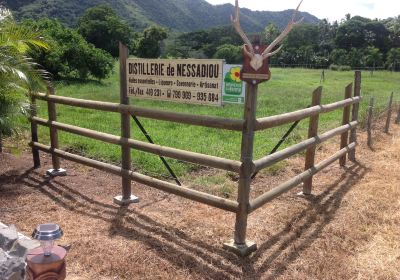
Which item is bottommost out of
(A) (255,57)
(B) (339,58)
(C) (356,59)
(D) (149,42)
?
(B) (339,58)

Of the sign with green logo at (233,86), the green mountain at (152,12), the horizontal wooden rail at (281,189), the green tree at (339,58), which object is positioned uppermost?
the green mountain at (152,12)

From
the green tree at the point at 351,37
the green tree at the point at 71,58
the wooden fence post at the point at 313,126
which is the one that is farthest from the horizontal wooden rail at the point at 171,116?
the green tree at the point at 351,37

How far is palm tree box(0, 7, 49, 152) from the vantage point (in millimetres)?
5777

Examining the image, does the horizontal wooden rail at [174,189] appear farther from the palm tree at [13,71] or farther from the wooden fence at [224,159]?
the palm tree at [13,71]

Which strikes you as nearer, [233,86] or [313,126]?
[233,86]

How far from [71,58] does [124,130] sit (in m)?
18.6

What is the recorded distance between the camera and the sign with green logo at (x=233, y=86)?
3994 millimetres

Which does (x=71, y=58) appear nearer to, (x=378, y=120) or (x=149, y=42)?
(x=378, y=120)

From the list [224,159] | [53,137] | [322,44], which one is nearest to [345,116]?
[224,159]

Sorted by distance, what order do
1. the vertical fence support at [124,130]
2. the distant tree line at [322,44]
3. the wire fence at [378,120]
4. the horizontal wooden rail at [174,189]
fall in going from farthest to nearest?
the distant tree line at [322,44]
the wire fence at [378,120]
the vertical fence support at [124,130]
the horizontal wooden rail at [174,189]

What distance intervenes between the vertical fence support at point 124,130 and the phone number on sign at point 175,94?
12 cm

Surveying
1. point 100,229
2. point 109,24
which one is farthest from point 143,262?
point 109,24

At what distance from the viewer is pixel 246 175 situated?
387cm

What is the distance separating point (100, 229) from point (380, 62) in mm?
74709
